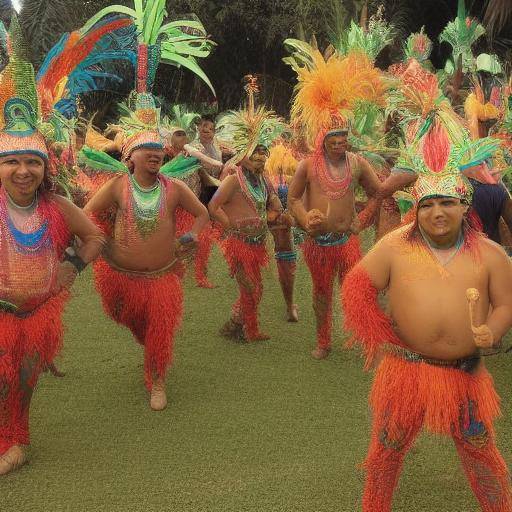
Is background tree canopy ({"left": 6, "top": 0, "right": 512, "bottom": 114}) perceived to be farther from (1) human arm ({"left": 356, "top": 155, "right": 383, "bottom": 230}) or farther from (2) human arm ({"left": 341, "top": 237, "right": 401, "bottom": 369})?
(2) human arm ({"left": 341, "top": 237, "right": 401, "bottom": 369})

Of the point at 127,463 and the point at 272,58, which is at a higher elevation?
the point at 272,58

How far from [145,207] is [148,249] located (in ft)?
0.82

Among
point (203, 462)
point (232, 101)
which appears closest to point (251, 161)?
point (203, 462)

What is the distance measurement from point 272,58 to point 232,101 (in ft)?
5.98

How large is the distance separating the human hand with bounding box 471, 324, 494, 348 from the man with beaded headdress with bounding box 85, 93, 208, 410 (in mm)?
2236

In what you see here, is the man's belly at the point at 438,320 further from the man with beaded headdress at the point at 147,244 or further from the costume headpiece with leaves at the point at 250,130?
the costume headpiece with leaves at the point at 250,130

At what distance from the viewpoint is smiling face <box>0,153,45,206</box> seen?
3328mm

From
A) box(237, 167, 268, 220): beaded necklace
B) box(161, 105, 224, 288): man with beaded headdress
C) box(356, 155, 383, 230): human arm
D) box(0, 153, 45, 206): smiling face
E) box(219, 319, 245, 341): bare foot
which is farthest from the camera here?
box(161, 105, 224, 288): man with beaded headdress

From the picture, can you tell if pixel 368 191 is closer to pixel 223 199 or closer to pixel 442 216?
pixel 223 199

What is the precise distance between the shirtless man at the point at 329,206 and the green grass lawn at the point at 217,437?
607 mm

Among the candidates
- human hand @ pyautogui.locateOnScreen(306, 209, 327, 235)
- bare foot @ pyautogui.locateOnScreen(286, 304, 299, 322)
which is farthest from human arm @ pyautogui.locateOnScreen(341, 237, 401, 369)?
bare foot @ pyautogui.locateOnScreen(286, 304, 299, 322)

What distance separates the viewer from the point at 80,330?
592cm

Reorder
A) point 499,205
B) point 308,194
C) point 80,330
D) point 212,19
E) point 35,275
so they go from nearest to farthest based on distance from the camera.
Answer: point 35,275
point 499,205
point 308,194
point 80,330
point 212,19

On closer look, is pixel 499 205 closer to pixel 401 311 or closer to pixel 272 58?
pixel 401 311
